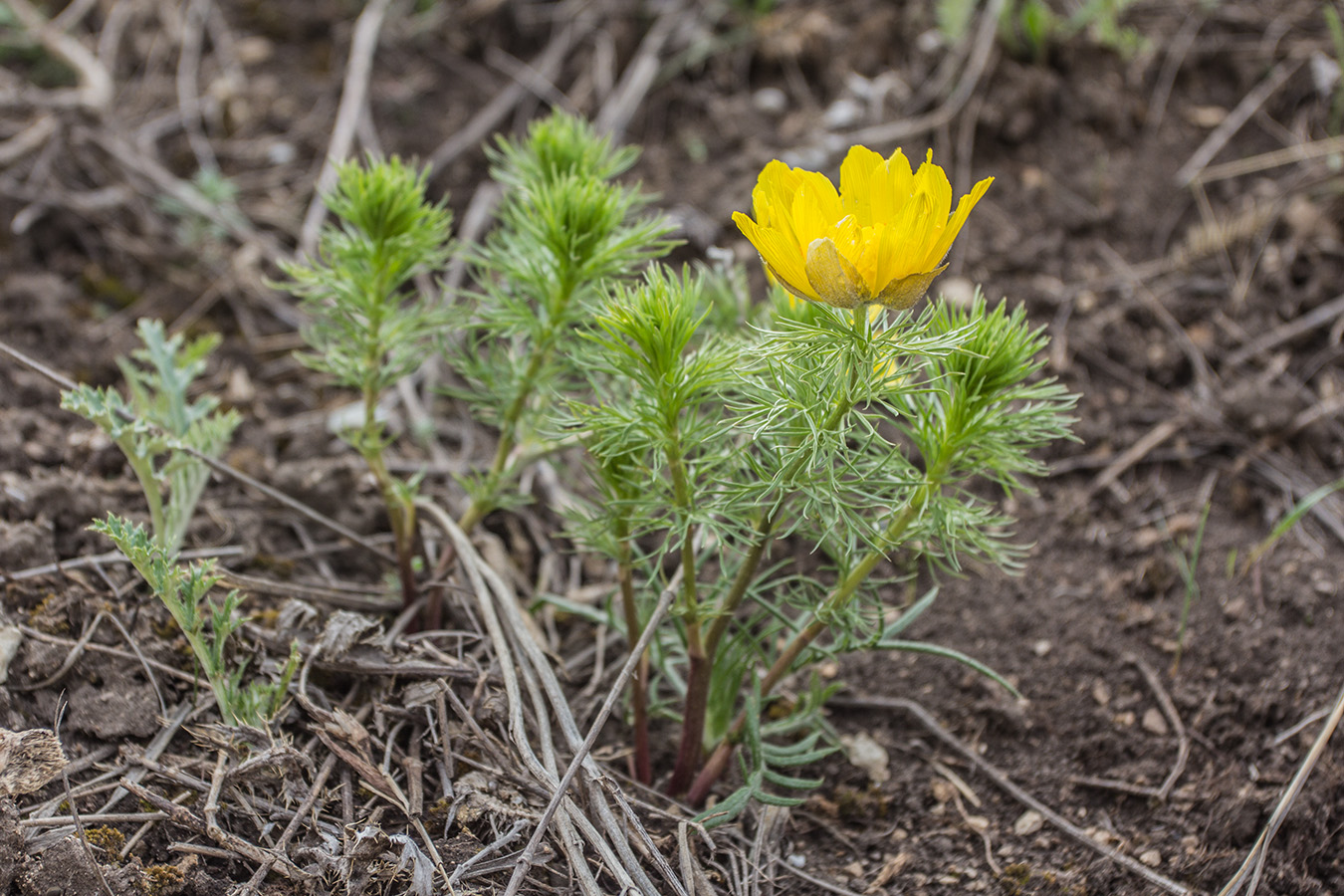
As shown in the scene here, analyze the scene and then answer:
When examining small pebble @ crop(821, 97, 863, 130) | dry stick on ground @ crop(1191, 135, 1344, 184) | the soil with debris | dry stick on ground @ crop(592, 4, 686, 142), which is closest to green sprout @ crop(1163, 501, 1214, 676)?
the soil with debris

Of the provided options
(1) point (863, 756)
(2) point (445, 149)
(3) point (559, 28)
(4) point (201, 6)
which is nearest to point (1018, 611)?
(1) point (863, 756)

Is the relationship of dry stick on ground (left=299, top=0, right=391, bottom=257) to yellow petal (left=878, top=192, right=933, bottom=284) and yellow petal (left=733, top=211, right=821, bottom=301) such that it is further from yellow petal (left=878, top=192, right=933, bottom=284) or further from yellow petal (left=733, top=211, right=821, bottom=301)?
yellow petal (left=878, top=192, right=933, bottom=284)

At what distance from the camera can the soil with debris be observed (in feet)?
5.98

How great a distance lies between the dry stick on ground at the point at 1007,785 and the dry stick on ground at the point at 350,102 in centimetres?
231

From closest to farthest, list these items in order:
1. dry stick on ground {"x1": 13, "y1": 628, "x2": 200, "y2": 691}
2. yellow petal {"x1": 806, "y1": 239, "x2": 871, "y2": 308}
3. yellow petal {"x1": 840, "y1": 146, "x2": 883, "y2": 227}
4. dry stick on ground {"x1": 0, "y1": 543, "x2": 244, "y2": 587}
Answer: yellow petal {"x1": 806, "y1": 239, "x2": 871, "y2": 308}, yellow petal {"x1": 840, "y1": 146, "x2": 883, "y2": 227}, dry stick on ground {"x1": 13, "y1": 628, "x2": 200, "y2": 691}, dry stick on ground {"x1": 0, "y1": 543, "x2": 244, "y2": 587}

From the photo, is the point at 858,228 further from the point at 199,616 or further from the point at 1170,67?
the point at 1170,67

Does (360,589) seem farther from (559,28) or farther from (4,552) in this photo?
(559,28)

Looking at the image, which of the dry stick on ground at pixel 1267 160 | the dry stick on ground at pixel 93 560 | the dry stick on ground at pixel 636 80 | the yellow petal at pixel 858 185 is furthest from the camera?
the dry stick on ground at pixel 636 80

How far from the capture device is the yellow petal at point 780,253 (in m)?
1.37

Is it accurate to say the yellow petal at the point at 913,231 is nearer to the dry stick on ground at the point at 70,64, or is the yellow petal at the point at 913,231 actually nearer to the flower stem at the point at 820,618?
the flower stem at the point at 820,618

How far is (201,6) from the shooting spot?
4.10 metres

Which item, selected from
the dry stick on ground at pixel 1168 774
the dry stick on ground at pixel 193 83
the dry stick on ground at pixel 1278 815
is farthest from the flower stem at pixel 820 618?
the dry stick on ground at pixel 193 83

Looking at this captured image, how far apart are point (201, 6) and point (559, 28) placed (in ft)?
4.98

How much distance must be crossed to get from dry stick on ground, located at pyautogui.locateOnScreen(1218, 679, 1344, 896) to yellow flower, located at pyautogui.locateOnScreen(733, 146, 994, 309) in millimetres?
1252
